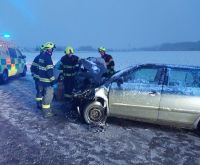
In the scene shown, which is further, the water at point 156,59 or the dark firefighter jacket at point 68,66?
the water at point 156,59

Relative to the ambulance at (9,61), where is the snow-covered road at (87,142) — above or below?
below

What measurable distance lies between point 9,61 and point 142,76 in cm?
Answer: 805

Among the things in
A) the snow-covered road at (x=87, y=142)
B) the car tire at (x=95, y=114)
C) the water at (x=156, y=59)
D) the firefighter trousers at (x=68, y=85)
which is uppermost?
the water at (x=156, y=59)

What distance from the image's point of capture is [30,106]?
8.12 meters

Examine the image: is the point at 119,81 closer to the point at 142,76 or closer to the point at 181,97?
the point at 142,76

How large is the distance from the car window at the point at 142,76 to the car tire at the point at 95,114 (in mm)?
878

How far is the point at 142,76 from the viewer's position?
6.07 metres

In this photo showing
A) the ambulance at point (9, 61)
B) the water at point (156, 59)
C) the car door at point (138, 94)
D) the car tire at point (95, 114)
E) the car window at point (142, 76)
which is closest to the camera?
the car door at point (138, 94)

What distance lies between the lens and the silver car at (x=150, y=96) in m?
5.72

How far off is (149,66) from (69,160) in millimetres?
2795

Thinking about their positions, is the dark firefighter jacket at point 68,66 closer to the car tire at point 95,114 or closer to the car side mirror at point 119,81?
the car tire at point 95,114

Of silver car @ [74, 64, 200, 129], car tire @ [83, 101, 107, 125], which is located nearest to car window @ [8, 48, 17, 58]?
silver car @ [74, 64, 200, 129]

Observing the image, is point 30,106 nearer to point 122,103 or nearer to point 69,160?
point 122,103

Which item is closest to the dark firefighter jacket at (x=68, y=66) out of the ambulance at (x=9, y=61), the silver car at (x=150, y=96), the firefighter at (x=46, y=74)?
the firefighter at (x=46, y=74)
